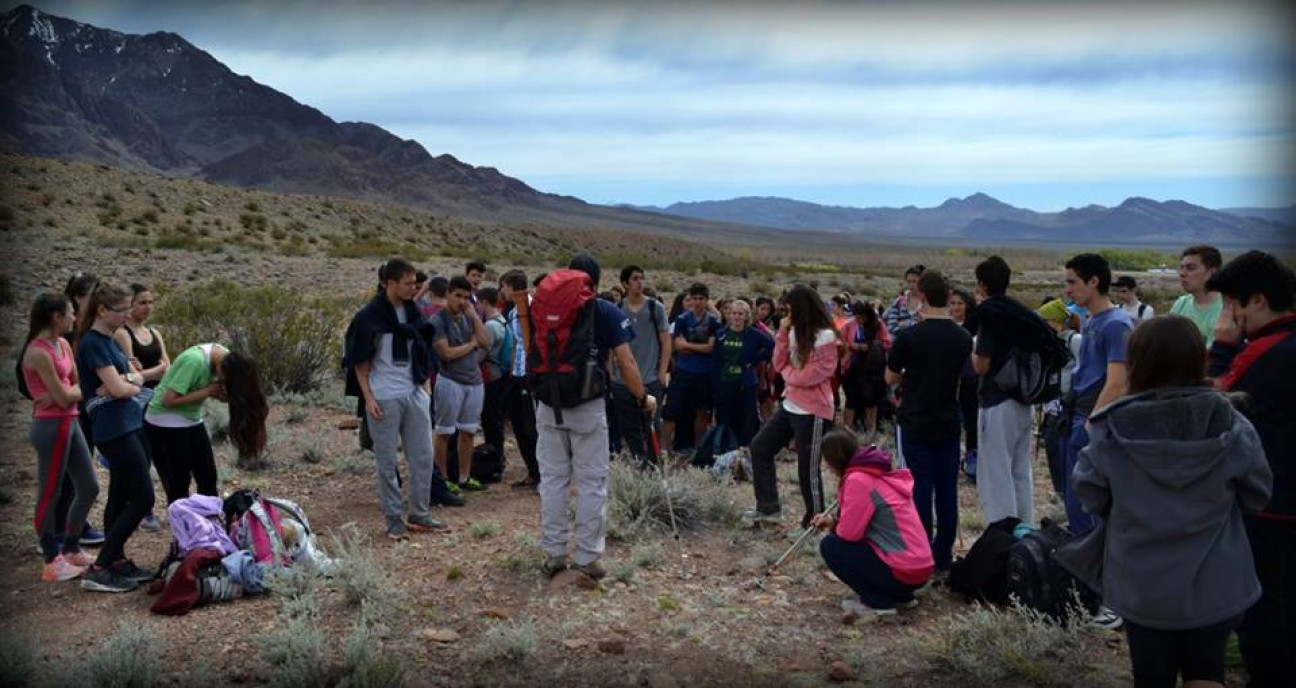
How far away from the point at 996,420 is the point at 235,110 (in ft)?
545

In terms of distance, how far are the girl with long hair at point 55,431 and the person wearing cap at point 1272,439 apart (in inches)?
231

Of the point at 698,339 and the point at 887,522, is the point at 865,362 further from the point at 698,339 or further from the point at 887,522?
the point at 887,522

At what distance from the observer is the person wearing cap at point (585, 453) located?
5.48 m

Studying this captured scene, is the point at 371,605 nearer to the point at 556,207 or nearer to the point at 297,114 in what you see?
the point at 556,207

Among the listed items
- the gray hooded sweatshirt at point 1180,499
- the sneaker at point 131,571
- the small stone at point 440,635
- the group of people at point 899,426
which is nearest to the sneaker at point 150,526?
the group of people at point 899,426

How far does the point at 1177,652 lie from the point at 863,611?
82.8 inches

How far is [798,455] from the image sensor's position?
6.59m

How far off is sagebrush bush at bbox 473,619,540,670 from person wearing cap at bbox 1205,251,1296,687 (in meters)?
3.02

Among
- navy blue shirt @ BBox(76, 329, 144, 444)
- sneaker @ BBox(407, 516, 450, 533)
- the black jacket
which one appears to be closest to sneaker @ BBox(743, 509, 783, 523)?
sneaker @ BBox(407, 516, 450, 533)

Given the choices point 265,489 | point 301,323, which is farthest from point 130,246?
point 265,489

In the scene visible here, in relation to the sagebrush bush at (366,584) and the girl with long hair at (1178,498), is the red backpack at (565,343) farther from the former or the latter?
the girl with long hair at (1178,498)

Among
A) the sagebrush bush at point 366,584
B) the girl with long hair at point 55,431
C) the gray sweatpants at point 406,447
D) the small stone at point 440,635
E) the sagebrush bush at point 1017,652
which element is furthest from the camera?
the gray sweatpants at point 406,447

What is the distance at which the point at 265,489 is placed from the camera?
7973 mm

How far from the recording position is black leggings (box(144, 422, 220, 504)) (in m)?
5.95
